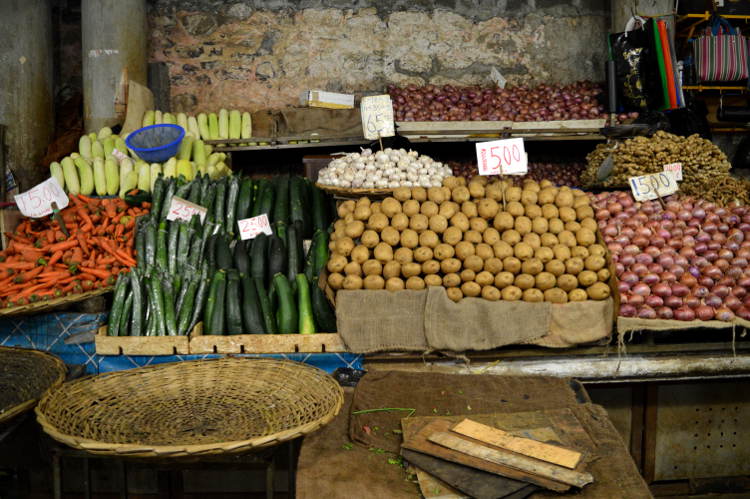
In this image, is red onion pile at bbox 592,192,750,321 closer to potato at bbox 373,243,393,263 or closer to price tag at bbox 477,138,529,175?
price tag at bbox 477,138,529,175

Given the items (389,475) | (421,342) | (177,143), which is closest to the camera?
(389,475)

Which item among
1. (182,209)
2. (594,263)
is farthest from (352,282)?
(182,209)

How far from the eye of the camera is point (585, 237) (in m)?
3.02

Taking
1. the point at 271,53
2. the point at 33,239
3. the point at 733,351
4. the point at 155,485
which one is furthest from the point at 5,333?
the point at 271,53

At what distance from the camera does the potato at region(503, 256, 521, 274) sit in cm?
288

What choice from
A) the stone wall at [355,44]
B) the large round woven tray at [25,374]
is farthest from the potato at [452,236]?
the stone wall at [355,44]

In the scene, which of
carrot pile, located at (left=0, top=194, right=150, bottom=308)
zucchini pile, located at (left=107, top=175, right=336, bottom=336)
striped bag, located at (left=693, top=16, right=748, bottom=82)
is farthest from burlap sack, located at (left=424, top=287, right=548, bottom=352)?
striped bag, located at (left=693, top=16, right=748, bottom=82)

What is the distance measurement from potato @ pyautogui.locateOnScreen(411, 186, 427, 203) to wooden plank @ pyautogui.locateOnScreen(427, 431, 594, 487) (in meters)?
1.50

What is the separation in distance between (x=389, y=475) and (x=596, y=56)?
6.07 meters

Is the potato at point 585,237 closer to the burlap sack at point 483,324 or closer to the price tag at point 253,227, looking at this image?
the burlap sack at point 483,324

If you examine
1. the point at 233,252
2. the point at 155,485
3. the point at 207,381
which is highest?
the point at 233,252

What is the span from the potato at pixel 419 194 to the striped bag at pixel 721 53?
13.4ft

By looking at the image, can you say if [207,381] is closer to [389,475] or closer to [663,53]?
[389,475]

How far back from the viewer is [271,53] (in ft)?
21.3
